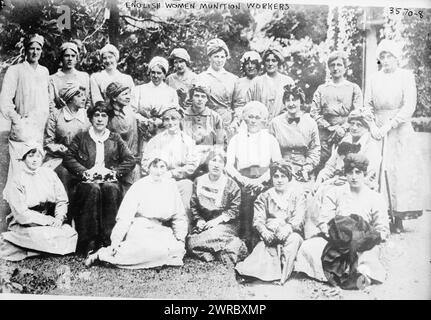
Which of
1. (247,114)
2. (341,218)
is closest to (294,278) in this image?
(341,218)

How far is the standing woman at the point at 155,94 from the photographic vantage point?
247 cm

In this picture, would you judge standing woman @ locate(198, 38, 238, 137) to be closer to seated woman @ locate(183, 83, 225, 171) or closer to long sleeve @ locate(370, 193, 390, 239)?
seated woman @ locate(183, 83, 225, 171)

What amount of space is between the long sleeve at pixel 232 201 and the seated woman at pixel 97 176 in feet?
1.65

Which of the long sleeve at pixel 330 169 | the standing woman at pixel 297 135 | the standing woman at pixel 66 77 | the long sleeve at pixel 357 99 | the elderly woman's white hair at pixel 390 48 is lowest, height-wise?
the long sleeve at pixel 330 169

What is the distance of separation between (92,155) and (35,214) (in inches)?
16.3

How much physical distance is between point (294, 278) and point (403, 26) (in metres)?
1.40

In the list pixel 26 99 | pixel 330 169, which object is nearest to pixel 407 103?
pixel 330 169

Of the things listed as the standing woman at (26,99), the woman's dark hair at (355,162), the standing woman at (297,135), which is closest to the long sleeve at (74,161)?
the standing woman at (26,99)

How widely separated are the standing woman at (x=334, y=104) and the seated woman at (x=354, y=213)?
0.42 ft

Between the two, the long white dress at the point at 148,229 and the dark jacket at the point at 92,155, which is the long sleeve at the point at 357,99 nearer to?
the long white dress at the point at 148,229

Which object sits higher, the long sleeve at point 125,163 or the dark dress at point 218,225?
the long sleeve at point 125,163

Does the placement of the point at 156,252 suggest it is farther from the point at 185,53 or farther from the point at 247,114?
the point at 185,53

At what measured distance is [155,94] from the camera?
8.11 feet

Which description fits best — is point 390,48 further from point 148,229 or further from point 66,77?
point 66,77
